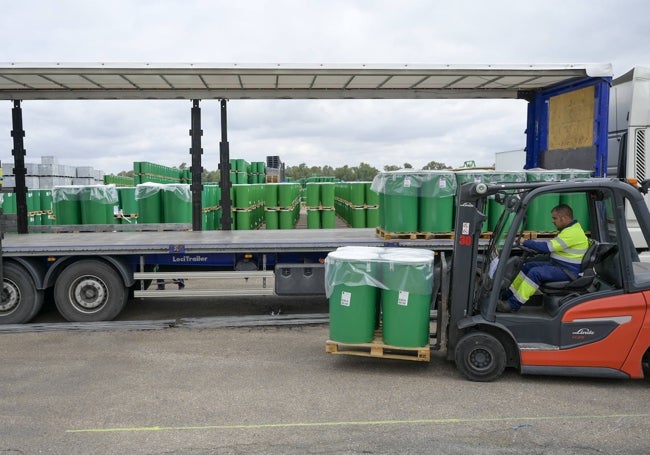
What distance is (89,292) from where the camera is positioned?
843 cm

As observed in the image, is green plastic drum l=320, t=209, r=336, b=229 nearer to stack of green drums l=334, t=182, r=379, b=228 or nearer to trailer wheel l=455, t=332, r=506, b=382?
stack of green drums l=334, t=182, r=379, b=228

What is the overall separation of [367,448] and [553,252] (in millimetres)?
2825

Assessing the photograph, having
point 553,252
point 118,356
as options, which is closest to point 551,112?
point 553,252

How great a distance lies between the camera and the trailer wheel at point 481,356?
231 inches

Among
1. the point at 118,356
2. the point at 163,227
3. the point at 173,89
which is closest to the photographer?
the point at 118,356

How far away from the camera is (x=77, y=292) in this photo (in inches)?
332

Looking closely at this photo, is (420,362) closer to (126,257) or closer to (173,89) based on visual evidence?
(126,257)

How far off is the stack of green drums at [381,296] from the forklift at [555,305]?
0.32 meters

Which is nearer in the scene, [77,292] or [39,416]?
[39,416]

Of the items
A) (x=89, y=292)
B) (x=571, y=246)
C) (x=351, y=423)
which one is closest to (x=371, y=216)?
(x=89, y=292)

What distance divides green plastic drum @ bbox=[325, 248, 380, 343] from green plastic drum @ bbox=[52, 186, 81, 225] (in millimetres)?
6677

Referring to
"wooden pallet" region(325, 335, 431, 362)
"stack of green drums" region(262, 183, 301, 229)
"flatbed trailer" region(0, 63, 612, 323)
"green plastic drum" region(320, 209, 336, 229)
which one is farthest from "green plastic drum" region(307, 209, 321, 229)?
"wooden pallet" region(325, 335, 431, 362)

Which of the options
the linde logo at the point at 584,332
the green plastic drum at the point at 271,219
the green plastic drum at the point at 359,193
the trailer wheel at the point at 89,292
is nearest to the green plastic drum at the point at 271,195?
the green plastic drum at the point at 271,219

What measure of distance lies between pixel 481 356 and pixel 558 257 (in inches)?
48.8
